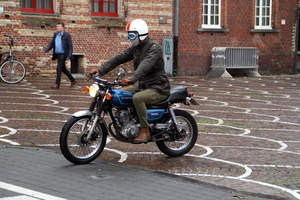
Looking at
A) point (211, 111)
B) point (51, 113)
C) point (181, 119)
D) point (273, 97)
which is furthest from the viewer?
point (273, 97)

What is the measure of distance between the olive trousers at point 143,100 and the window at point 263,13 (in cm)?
2140

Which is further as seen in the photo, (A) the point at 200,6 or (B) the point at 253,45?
(B) the point at 253,45

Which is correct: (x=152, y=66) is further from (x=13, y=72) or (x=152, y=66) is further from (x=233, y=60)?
(x=233, y=60)

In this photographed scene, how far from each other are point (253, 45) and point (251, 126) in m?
17.4

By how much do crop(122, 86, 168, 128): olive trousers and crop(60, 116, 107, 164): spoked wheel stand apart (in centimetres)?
50

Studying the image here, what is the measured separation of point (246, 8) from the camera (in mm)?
28156

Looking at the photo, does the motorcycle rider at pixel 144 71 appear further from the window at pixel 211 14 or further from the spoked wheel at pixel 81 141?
the window at pixel 211 14

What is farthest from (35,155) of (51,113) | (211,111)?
(211,111)

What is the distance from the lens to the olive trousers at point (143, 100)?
788cm

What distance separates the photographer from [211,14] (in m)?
27.3

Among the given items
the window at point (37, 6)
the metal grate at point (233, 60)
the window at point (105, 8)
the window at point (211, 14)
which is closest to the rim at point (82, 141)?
the window at point (37, 6)

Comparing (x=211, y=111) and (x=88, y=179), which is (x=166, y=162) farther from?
(x=211, y=111)

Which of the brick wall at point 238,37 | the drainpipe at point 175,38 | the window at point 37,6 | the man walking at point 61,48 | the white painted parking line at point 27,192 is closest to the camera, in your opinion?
Answer: the white painted parking line at point 27,192

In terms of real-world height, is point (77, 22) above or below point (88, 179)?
above
